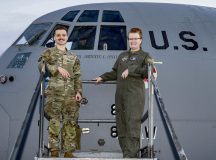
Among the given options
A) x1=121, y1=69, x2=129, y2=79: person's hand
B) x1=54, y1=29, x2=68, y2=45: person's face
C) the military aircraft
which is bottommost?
the military aircraft

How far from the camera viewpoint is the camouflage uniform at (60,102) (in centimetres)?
790

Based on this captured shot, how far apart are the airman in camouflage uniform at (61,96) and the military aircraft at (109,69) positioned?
3057 mm

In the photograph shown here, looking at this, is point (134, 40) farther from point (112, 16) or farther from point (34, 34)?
point (34, 34)

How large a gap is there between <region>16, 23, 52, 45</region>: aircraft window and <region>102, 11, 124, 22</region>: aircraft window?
150cm

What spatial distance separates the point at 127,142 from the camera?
8.45 metres

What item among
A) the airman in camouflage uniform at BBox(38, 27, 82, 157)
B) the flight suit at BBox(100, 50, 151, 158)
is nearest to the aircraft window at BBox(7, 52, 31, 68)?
the flight suit at BBox(100, 50, 151, 158)

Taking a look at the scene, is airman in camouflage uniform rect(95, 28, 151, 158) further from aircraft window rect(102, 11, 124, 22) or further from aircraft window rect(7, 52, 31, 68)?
aircraft window rect(7, 52, 31, 68)

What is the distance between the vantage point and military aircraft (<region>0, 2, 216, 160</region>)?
38.3ft

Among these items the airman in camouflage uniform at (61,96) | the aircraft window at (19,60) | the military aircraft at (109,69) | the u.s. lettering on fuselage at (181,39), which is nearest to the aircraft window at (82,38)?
the military aircraft at (109,69)

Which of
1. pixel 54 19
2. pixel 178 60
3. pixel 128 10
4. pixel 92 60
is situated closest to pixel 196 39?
pixel 178 60

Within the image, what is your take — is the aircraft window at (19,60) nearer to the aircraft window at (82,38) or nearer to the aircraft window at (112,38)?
the aircraft window at (82,38)

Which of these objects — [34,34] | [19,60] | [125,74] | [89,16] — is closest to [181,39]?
[89,16]

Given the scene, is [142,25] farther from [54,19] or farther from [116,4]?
[54,19]

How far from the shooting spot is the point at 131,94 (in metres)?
8.53
